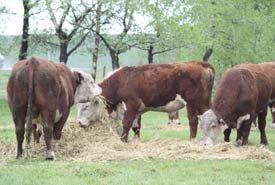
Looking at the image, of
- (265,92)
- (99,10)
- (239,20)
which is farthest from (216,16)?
(265,92)

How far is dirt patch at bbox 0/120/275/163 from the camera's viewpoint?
32.0 ft

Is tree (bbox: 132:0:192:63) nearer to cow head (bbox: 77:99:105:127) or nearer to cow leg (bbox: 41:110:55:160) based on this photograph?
cow head (bbox: 77:99:105:127)

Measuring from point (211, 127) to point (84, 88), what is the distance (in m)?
2.83

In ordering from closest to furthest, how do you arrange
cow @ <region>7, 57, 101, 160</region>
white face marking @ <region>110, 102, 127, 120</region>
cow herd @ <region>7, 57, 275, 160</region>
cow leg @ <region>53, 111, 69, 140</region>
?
cow @ <region>7, 57, 101, 160</region> < cow leg @ <region>53, 111, 69, 140</region> < cow herd @ <region>7, 57, 275, 160</region> < white face marking @ <region>110, 102, 127, 120</region>

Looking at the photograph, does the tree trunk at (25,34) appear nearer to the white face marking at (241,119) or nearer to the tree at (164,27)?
the tree at (164,27)

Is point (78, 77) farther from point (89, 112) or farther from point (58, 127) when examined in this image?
point (58, 127)

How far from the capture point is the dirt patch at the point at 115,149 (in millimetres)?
9750

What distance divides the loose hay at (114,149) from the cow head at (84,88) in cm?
57

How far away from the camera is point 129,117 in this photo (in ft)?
41.6

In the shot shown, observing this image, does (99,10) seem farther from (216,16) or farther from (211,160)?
(211,160)

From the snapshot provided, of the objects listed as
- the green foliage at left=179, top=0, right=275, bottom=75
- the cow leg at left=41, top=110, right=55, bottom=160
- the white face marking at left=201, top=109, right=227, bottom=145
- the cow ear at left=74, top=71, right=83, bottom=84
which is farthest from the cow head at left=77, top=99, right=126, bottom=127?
the green foliage at left=179, top=0, right=275, bottom=75

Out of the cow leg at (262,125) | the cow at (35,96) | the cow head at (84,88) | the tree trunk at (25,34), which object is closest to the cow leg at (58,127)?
the cow at (35,96)

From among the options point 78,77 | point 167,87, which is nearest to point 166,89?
point 167,87

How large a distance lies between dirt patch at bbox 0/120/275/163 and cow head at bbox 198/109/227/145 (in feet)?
1.29
